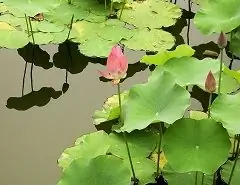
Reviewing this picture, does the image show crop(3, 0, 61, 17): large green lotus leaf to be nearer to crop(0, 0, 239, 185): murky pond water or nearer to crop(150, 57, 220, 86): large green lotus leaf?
crop(0, 0, 239, 185): murky pond water

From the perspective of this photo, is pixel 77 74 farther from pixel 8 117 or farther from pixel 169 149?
pixel 169 149

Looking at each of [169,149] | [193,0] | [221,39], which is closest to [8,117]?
[169,149]

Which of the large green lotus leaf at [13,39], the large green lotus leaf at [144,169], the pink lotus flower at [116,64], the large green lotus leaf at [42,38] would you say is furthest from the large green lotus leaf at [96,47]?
the pink lotus flower at [116,64]

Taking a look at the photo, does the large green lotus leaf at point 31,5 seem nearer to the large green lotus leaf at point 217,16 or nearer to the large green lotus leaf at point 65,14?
the large green lotus leaf at point 65,14

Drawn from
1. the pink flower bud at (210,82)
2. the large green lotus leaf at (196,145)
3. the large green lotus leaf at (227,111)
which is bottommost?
the large green lotus leaf at (196,145)

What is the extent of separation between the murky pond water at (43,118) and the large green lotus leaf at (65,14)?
14 cm

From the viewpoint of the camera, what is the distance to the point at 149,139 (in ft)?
6.13

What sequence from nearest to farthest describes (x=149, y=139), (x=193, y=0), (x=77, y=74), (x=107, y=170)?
(x=107, y=170) → (x=149, y=139) → (x=77, y=74) → (x=193, y=0)

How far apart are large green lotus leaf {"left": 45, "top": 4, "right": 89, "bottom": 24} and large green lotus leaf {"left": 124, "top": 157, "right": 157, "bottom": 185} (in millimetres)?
898

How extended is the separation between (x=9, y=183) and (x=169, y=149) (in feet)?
1.99

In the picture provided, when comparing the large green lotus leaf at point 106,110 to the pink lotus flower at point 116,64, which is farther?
the large green lotus leaf at point 106,110

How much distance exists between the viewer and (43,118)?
7.07 ft

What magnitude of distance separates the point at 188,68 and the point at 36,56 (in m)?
0.84

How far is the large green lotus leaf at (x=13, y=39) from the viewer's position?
7.93 ft
